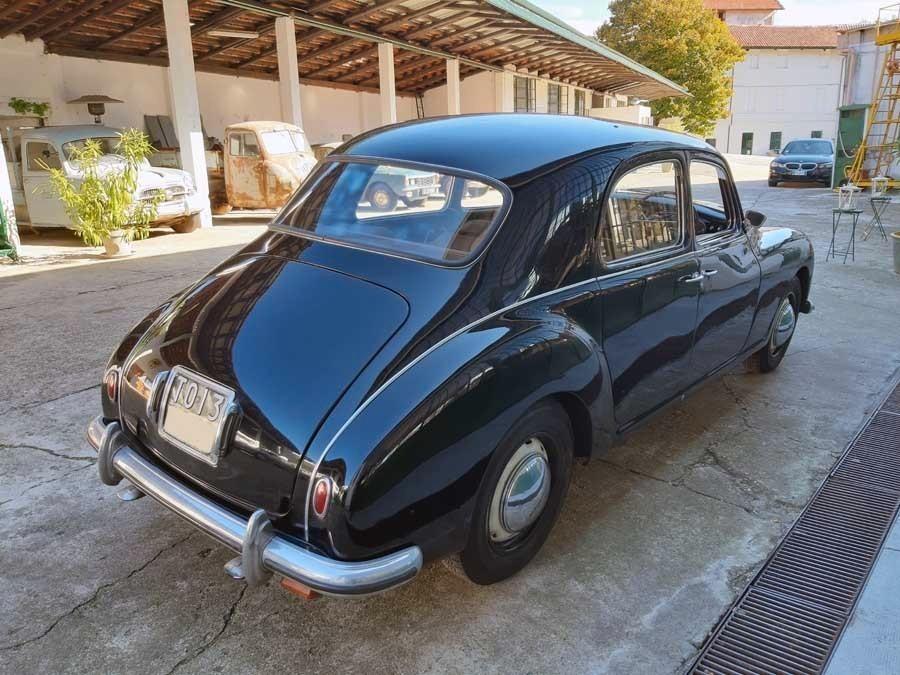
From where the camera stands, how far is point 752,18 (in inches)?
2410

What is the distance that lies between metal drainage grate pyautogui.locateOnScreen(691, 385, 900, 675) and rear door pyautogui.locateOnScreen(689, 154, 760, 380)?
844mm

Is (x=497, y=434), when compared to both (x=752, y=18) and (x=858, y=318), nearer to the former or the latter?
(x=858, y=318)

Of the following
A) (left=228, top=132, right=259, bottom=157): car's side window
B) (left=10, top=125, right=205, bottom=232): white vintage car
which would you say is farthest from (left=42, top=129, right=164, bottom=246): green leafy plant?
(left=228, top=132, right=259, bottom=157): car's side window

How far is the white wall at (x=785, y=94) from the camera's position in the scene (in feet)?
159

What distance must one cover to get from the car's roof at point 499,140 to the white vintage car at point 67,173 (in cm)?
813

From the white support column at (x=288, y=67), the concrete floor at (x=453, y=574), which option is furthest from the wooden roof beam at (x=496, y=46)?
the concrete floor at (x=453, y=574)

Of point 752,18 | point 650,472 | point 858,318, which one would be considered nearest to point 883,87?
point 858,318

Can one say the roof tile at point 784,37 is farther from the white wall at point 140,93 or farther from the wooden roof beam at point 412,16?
the wooden roof beam at point 412,16

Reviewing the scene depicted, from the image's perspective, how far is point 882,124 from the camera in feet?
62.3

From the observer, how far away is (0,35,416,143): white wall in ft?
47.1

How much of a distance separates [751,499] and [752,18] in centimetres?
6943

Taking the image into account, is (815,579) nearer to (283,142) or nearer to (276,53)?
(283,142)

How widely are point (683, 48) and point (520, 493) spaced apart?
3738 cm

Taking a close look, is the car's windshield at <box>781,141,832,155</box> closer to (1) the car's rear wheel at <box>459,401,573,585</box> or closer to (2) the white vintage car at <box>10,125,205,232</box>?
(2) the white vintage car at <box>10,125,205,232</box>
